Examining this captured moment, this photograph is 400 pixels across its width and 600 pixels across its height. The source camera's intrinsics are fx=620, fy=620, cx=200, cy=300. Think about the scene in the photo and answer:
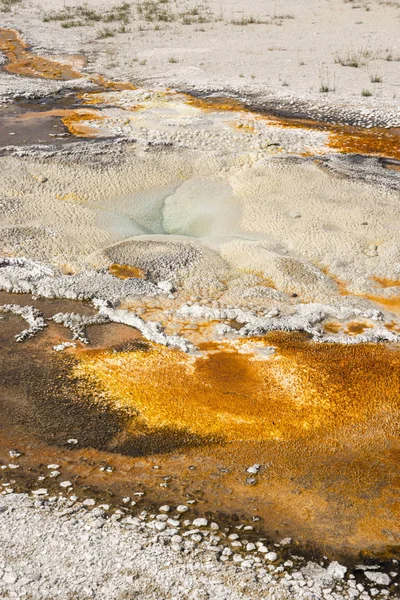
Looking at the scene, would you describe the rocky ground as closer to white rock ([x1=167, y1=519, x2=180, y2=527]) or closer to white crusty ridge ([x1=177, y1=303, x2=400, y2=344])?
white rock ([x1=167, y1=519, x2=180, y2=527])

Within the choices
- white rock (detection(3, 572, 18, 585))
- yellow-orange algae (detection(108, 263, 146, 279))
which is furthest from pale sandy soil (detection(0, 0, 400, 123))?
white rock (detection(3, 572, 18, 585))

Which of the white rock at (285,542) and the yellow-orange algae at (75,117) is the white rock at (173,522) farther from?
the yellow-orange algae at (75,117)

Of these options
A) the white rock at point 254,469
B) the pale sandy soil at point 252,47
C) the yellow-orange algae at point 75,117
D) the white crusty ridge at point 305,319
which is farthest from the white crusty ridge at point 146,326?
the pale sandy soil at point 252,47

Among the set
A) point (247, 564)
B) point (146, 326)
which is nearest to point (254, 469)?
point (247, 564)

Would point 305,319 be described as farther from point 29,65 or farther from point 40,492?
point 29,65

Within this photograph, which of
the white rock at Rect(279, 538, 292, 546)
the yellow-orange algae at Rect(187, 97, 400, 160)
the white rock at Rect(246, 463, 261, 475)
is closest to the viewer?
the white rock at Rect(279, 538, 292, 546)

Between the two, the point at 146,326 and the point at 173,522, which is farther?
the point at 146,326

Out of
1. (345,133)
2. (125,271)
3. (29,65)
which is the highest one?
(29,65)
